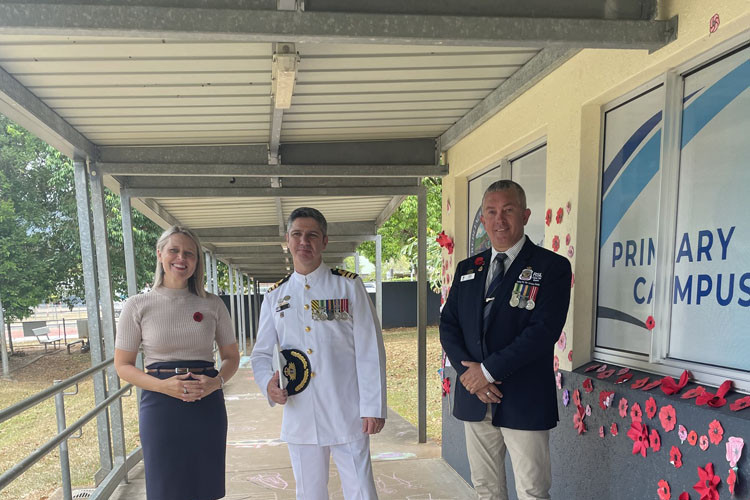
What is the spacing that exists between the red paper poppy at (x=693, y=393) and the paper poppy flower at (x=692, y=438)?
0.40 feet

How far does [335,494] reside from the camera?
346 cm

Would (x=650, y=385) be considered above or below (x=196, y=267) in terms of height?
below

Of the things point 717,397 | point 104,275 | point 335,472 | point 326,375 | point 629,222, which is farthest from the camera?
point 335,472

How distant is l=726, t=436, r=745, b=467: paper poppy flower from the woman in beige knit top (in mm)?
1851

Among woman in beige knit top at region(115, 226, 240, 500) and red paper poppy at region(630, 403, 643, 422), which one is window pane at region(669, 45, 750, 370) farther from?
woman in beige knit top at region(115, 226, 240, 500)

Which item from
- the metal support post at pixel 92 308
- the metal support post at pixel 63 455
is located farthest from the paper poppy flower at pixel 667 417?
Result: the metal support post at pixel 92 308

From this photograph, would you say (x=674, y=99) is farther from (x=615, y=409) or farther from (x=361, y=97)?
(x=361, y=97)

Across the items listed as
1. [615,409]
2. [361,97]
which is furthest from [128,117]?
[615,409]

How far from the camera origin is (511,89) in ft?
9.08

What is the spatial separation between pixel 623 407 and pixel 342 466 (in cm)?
117

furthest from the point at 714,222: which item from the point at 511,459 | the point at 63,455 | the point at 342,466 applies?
the point at 63,455

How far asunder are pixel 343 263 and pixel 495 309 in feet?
49.6

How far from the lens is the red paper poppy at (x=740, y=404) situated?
1478 millimetres

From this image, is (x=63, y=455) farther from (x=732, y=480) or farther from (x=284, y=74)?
(x=732, y=480)
